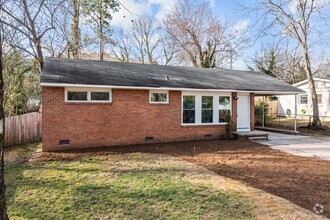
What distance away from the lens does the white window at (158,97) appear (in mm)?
10727

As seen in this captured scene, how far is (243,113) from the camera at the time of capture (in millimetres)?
12875

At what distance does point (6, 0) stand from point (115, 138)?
8.59m

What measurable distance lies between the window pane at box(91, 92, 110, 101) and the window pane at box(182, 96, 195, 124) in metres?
3.76

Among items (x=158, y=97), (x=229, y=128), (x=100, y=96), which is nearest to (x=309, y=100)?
(x=229, y=128)

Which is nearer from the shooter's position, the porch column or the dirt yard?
the dirt yard

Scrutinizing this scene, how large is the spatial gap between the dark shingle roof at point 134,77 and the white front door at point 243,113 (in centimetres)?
71

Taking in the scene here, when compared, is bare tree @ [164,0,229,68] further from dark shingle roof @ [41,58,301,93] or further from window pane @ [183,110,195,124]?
window pane @ [183,110,195,124]

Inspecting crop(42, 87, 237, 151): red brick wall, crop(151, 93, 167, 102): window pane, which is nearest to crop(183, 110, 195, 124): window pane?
crop(42, 87, 237, 151): red brick wall

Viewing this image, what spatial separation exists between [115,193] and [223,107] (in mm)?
8725

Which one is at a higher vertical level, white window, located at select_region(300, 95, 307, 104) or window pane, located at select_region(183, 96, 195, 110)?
white window, located at select_region(300, 95, 307, 104)

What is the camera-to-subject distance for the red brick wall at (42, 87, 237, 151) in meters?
9.07

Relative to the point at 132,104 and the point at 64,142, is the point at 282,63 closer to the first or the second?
the point at 132,104

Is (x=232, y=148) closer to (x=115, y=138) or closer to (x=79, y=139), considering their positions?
(x=115, y=138)

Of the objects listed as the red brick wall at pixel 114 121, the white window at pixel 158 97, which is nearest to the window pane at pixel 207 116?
the red brick wall at pixel 114 121
